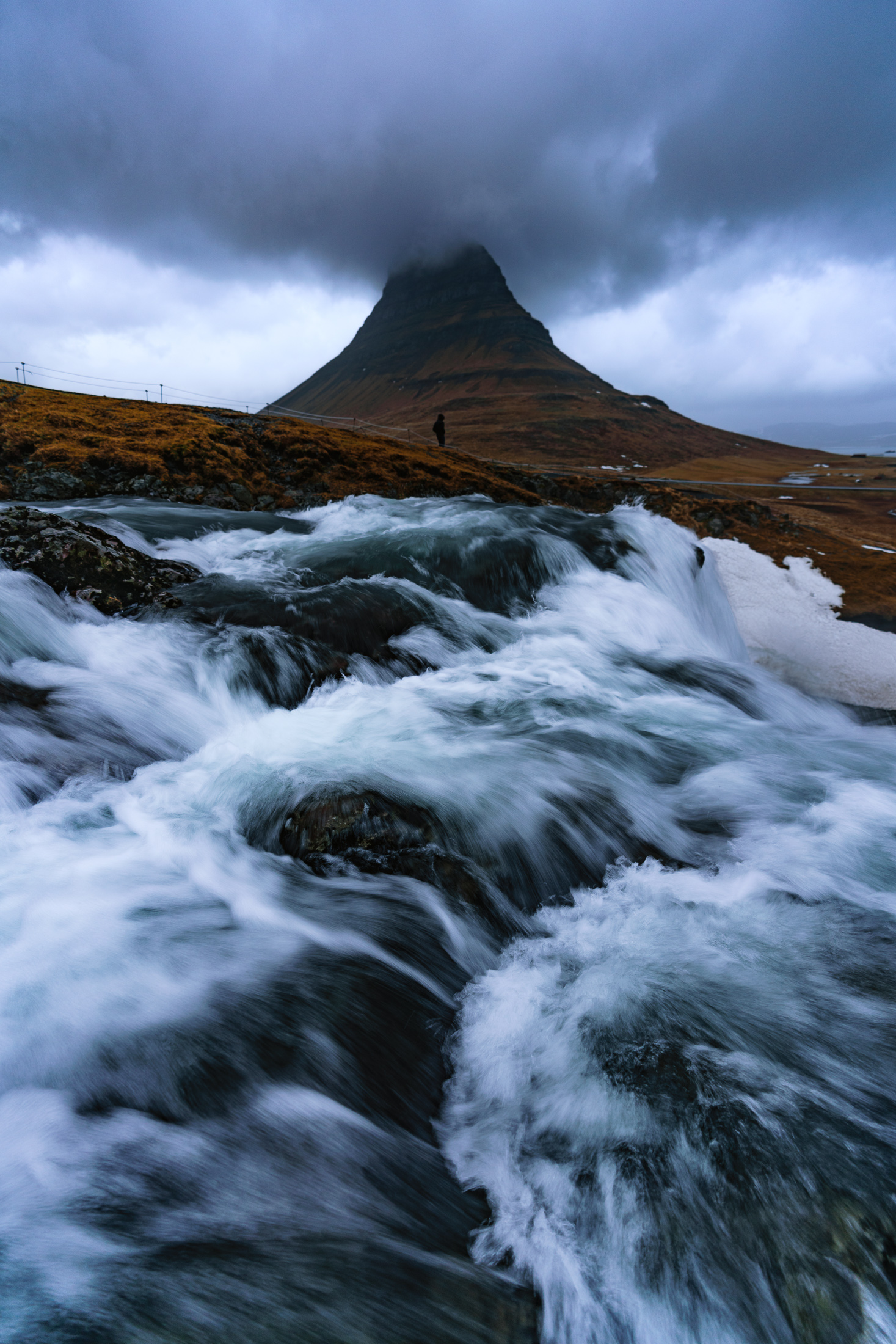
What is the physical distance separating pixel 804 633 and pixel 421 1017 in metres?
12.4

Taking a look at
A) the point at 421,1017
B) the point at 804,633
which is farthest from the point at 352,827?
the point at 804,633

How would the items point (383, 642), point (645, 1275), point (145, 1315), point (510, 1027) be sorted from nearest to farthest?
point (145, 1315) < point (645, 1275) < point (510, 1027) < point (383, 642)

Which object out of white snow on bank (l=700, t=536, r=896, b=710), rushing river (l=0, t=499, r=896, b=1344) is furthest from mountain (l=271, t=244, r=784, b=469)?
rushing river (l=0, t=499, r=896, b=1344)

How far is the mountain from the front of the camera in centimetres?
7388

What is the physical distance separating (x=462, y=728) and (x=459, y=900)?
256 centimetres

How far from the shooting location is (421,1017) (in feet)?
10.4

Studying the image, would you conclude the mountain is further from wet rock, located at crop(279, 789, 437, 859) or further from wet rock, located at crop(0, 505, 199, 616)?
wet rock, located at crop(279, 789, 437, 859)

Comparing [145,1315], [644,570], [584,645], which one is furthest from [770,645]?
[145,1315]

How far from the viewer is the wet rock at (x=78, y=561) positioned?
22.2 ft

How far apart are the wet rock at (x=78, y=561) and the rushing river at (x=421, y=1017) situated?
31 centimetres

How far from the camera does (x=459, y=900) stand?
395 centimetres

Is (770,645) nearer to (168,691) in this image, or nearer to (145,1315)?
(168,691)

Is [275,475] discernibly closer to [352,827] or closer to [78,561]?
[78,561]

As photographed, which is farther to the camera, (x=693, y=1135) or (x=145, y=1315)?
(x=693, y=1135)
